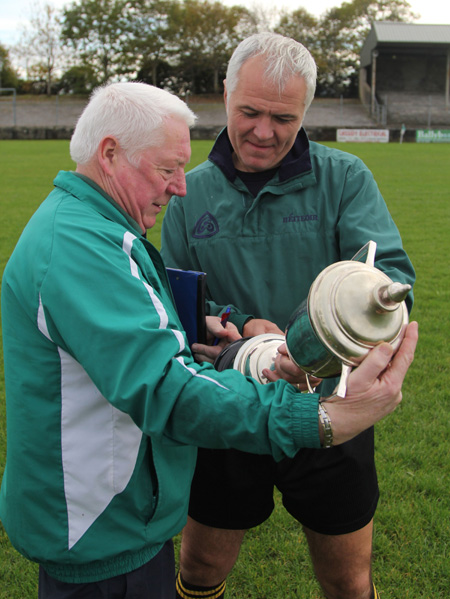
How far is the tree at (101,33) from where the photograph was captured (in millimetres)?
60438

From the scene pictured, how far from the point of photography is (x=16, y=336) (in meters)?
1.82

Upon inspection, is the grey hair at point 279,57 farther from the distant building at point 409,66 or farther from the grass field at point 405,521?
the distant building at point 409,66

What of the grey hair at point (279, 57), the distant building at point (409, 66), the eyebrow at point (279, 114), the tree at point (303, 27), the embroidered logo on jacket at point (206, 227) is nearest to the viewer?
the grey hair at point (279, 57)

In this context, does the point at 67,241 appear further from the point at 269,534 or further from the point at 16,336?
the point at 269,534

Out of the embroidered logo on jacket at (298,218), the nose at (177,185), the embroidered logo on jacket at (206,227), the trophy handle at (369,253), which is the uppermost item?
the nose at (177,185)

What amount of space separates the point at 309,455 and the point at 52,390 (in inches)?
48.5

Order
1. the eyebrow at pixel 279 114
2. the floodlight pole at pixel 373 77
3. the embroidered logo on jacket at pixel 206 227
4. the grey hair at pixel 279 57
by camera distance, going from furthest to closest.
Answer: the floodlight pole at pixel 373 77
the embroidered logo on jacket at pixel 206 227
the eyebrow at pixel 279 114
the grey hair at pixel 279 57

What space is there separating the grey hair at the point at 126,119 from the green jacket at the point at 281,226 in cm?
87

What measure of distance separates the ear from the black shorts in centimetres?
136

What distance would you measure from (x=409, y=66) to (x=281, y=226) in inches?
2340

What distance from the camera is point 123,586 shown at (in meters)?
1.97

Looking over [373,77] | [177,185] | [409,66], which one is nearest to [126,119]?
[177,185]

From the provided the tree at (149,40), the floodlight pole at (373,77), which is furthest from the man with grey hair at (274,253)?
the tree at (149,40)

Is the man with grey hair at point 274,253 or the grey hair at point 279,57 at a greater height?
the grey hair at point 279,57
